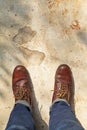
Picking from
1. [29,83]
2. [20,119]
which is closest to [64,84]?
[29,83]

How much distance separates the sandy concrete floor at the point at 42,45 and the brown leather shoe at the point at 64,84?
0.11 feet

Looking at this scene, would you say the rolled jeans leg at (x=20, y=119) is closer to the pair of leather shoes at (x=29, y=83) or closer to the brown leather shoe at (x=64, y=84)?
the pair of leather shoes at (x=29, y=83)

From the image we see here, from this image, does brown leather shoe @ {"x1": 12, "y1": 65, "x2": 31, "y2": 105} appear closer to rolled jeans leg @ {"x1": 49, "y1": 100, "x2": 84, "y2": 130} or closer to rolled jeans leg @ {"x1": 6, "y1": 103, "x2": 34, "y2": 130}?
rolled jeans leg @ {"x1": 6, "y1": 103, "x2": 34, "y2": 130}

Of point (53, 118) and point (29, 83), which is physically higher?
point (29, 83)

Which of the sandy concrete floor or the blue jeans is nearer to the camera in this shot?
the blue jeans

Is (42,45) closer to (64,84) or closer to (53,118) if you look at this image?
(64,84)

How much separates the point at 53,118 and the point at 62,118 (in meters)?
0.08

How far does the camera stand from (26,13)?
2.36 m

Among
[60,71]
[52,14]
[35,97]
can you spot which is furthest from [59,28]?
[35,97]

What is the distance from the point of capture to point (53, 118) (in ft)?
7.00

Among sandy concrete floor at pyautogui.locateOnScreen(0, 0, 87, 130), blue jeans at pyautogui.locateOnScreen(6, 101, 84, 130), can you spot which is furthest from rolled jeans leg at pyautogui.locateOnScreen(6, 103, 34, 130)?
sandy concrete floor at pyautogui.locateOnScreen(0, 0, 87, 130)

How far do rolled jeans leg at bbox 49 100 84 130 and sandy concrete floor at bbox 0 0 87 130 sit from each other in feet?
0.32

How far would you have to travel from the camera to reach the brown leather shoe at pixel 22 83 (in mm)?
2300

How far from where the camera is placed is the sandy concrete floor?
7.54 ft
